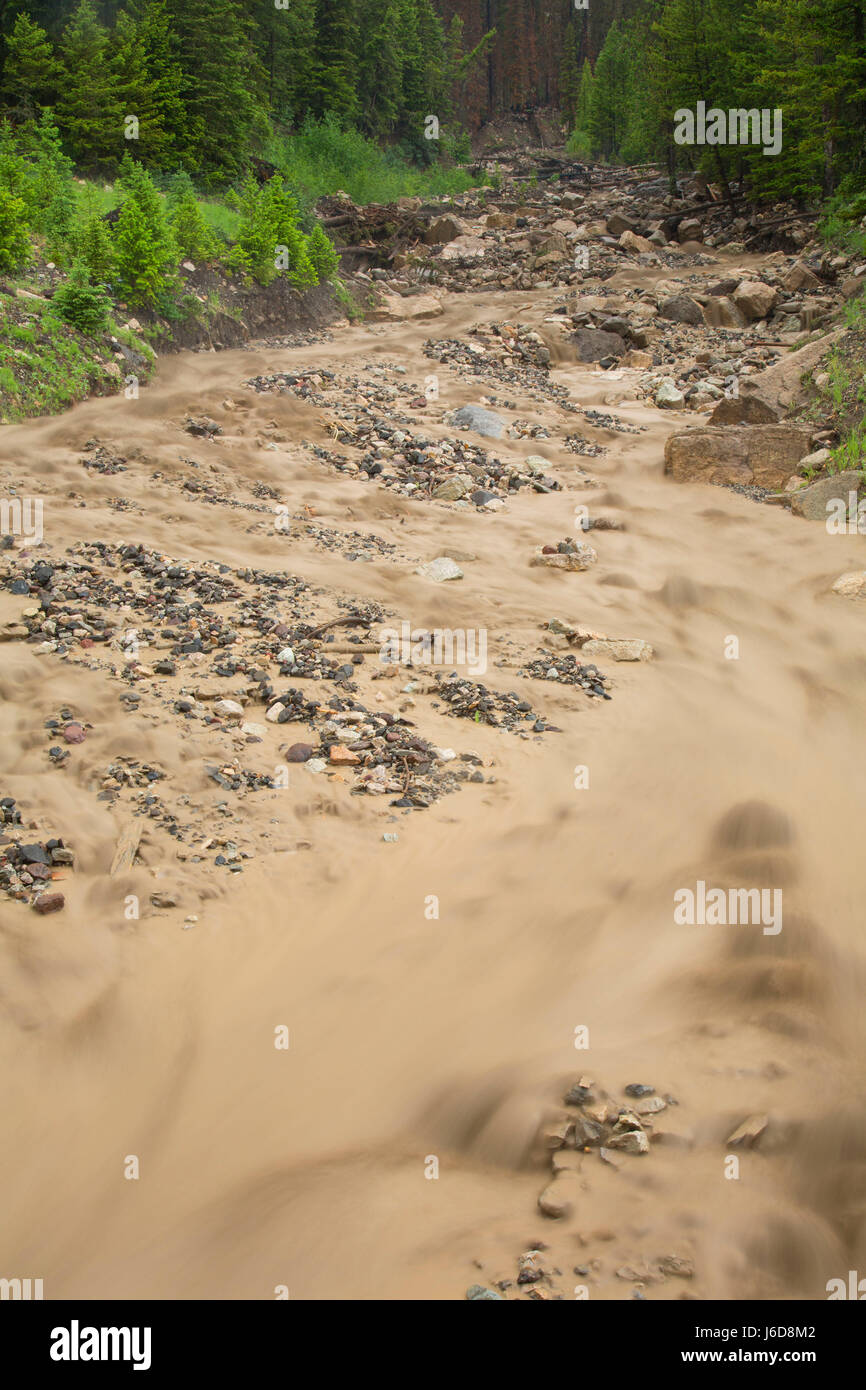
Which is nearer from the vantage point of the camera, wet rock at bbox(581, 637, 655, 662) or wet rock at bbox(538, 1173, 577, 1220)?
wet rock at bbox(538, 1173, 577, 1220)

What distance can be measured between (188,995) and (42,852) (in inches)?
41.0

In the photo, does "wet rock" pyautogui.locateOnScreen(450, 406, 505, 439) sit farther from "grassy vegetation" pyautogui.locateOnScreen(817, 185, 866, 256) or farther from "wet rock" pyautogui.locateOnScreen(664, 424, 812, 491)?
"grassy vegetation" pyautogui.locateOnScreen(817, 185, 866, 256)

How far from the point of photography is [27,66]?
61.8 ft

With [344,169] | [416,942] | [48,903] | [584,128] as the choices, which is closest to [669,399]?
[416,942]

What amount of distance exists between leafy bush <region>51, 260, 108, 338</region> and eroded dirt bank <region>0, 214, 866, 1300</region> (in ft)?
11.7

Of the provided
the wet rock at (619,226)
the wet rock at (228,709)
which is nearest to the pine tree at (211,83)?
the wet rock at (619,226)

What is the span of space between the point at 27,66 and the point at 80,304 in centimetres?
1213

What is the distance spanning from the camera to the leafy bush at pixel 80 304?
10.7 meters

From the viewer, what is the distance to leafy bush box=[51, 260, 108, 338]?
10.7 meters

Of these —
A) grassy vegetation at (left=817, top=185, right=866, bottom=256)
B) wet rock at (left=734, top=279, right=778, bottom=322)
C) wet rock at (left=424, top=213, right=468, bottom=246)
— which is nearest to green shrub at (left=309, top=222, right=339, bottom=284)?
wet rock at (left=734, top=279, right=778, bottom=322)

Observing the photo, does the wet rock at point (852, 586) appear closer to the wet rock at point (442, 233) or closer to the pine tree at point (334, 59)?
the wet rock at point (442, 233)

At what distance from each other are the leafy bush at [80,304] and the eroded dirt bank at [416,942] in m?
3.56

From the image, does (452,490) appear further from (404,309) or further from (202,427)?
(404,309)

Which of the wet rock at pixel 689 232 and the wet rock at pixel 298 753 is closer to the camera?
the wet rock at pixel 298 753
